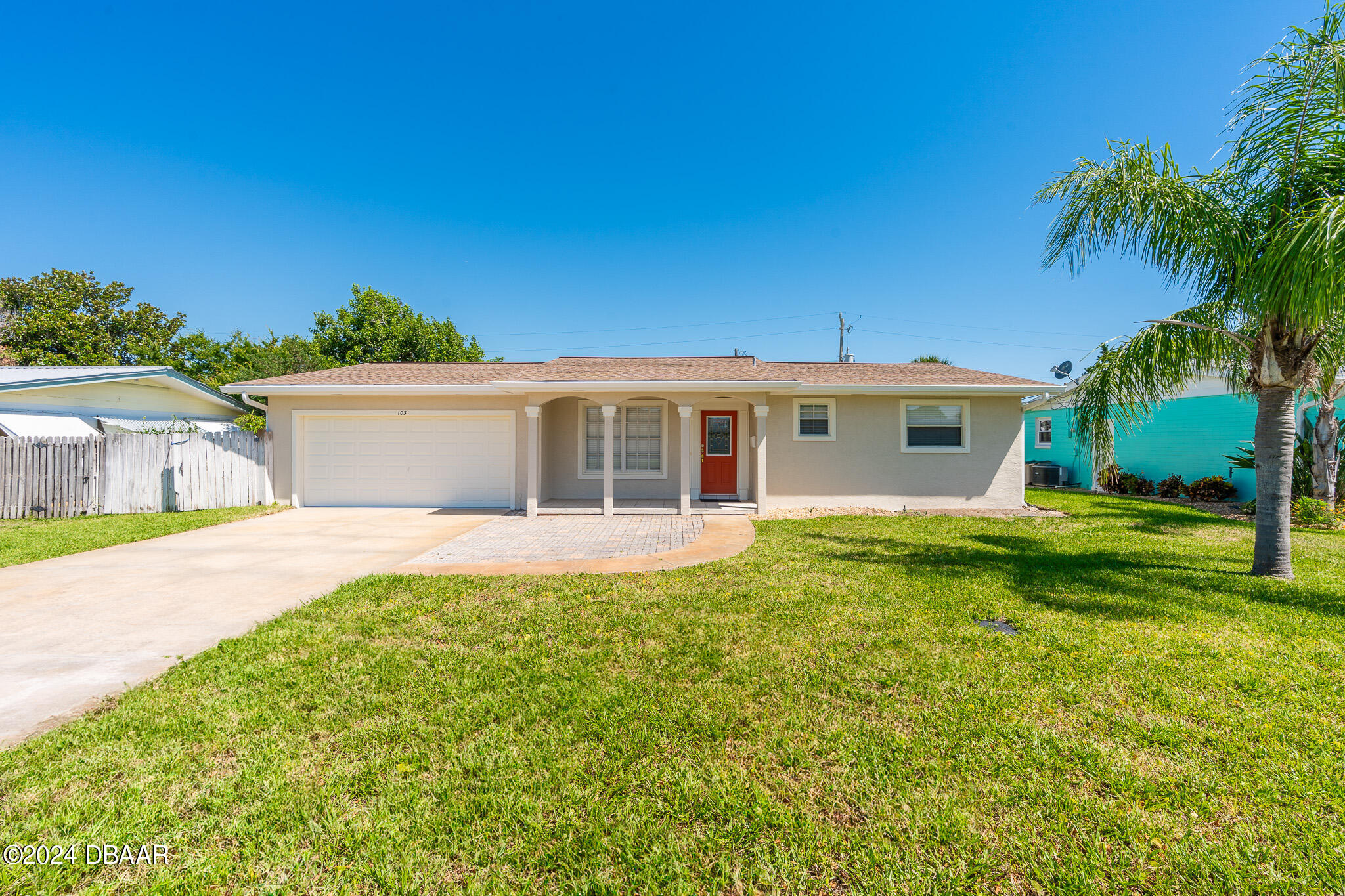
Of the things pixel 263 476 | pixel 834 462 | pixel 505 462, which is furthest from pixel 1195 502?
pixel 263 476

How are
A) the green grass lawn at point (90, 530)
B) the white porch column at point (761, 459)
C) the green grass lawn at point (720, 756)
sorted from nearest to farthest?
1. the green grass lawn at point (720, 756)
2. the green grass lawn at point (90, 530)
3. the white porch column at point (761, 459)

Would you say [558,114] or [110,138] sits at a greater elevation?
[558,114]

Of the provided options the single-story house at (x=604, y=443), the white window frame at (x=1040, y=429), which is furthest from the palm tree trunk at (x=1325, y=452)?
the white window frame at (x=1040, y=429)

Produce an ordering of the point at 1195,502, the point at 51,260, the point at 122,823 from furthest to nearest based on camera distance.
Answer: the point at 51,260, the point at 1195,502, the point at 122,823

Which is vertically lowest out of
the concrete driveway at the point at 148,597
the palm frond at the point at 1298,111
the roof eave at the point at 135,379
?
the concrete driveway at the point at 148,597

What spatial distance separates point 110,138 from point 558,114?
Answer: 12.1 m

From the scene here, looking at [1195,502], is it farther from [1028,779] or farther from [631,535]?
[1028,779]

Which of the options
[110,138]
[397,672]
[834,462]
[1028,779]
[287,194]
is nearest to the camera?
[1028,779]

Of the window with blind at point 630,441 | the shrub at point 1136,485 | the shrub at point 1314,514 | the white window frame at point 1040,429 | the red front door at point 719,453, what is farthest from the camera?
the white window frame at point 1040,429

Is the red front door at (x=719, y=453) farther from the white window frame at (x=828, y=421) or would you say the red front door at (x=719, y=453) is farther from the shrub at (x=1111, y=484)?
the shrub at (x=1111, y=484)

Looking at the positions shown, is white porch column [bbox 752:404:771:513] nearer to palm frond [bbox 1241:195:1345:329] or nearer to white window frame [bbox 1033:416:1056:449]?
palm frond [bbox 1241:195:1345:329]

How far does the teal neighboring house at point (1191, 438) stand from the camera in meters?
12.6

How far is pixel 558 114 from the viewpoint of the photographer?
14.0 m

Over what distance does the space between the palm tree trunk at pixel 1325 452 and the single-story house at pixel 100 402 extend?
24109 mm
